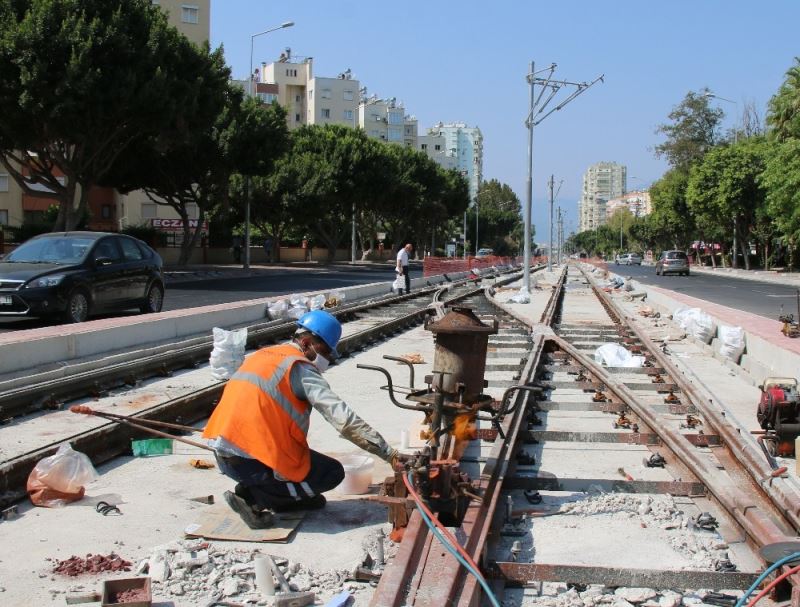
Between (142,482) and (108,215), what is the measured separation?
61.9m

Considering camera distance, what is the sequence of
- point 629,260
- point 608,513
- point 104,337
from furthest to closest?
point 629,260
point 104,337
point 608,513

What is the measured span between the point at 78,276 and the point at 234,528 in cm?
1158

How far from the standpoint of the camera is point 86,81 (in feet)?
91.9

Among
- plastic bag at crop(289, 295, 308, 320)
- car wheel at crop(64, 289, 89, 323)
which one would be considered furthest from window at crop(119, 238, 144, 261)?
plastic bag at crop(289, 295, 308, 320)

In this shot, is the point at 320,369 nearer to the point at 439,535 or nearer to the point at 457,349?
the point at 457,349

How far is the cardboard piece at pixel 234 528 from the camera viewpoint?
4.89m

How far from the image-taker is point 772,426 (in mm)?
7289

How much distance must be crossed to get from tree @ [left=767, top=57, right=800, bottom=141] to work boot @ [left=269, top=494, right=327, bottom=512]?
4993cm

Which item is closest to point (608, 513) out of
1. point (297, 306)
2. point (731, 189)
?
point (297, 306)

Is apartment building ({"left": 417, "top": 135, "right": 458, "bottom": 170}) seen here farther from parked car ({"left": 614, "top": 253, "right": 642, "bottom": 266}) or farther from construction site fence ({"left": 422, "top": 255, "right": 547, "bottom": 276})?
construction site fence ({"left": 422, "top": 255, "right": 547, "bottom": 276})

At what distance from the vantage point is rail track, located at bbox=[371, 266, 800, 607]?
416 cm

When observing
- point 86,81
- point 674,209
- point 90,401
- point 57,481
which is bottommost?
point 90,401

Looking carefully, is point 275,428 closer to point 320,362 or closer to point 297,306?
point 320,362

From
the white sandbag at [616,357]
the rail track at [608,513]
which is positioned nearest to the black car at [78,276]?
the white sandbag at [616,357]
